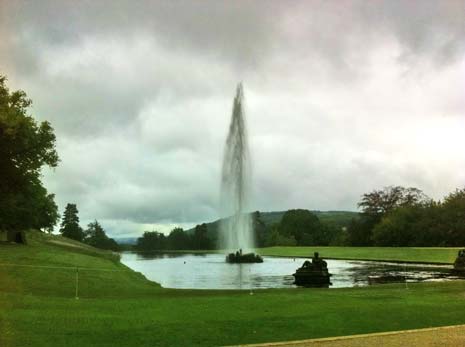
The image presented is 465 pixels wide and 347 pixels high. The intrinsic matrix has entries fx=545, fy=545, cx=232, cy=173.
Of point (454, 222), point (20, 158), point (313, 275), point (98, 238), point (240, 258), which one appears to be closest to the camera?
point (313, 275)

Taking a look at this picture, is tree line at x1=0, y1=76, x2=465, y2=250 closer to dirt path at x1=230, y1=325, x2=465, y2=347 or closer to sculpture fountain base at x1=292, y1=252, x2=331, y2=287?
sculpture fountain base at x1=292, y1=252, x2=331, y2=287

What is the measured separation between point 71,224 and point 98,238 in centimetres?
2460

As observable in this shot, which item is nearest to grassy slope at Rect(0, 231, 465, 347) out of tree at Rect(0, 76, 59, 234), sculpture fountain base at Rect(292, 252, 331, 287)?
sculpture fountain base at Rect(292, 252, 331, 287)

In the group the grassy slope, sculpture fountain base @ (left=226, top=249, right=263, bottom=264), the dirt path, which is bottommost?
the dirt path

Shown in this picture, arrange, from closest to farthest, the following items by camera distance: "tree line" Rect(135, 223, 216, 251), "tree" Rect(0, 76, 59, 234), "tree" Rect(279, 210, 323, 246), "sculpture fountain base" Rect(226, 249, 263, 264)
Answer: "tree" Rect(0, 76, 59, 234) → "sculpture fountain base" Rect(226, 249, 263, 264) → "tree line" Rect(135, 223, 216, 251) → "tree" Rect(279, 210, 323, 246)

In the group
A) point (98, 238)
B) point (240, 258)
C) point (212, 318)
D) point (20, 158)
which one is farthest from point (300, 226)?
point (212, 318)

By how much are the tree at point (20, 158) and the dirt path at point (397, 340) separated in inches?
1322

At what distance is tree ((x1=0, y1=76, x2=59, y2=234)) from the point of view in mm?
41312

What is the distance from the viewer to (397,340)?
10.8m

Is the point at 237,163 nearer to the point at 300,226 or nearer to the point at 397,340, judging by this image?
the point at 397,340

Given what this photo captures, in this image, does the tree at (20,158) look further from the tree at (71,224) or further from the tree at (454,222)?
the tree at (71,224)

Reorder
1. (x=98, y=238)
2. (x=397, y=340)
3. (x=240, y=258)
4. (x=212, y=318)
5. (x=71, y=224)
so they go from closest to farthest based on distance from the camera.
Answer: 1. (x=397, y=340)
2. (x=212, y=318)
3. (x=240, y=258)
4. (x=71, y=224)
5. (x=98, y=238)

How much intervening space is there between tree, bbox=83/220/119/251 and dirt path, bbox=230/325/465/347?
148m

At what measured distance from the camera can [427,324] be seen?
1334 centimetres
